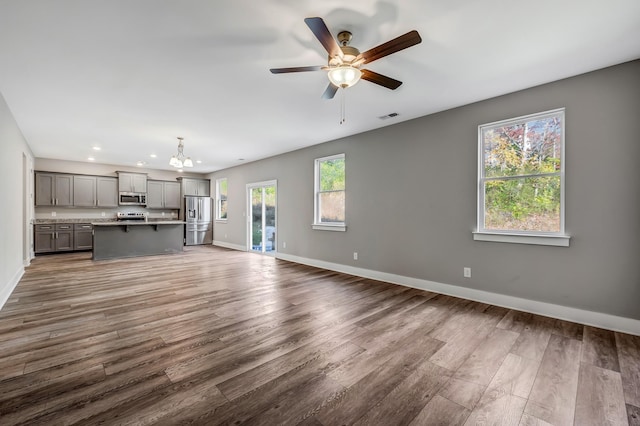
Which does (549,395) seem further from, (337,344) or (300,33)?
(300,33)

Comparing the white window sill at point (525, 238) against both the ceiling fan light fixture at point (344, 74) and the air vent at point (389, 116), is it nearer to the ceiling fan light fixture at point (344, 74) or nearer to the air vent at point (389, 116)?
the air vent at point (389, 116)

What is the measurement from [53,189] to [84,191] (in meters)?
0.65

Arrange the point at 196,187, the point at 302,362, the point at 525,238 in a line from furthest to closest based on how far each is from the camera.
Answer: the point at 196,187 → the point at 525,238 → the point at 302,362

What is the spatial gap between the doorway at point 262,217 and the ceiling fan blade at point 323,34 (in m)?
5.25

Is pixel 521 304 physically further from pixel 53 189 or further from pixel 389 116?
pixel 53 189

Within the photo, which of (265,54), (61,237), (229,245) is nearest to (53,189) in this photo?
(61,237)

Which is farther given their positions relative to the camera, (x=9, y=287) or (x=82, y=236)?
(x=82, y=236)

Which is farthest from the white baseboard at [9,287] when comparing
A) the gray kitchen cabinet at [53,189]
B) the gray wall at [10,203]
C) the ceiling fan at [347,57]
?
the ceiling fan at [347,57]

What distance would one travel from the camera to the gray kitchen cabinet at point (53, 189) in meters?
7.43

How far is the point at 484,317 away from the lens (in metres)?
3.15

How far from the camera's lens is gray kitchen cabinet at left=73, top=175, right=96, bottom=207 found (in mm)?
7949

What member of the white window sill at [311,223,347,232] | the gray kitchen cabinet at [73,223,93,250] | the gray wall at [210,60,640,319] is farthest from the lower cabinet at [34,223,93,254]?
the white window sill at [311,223,347,232]

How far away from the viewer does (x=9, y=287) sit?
151 inches

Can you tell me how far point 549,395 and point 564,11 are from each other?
8.94 feet
